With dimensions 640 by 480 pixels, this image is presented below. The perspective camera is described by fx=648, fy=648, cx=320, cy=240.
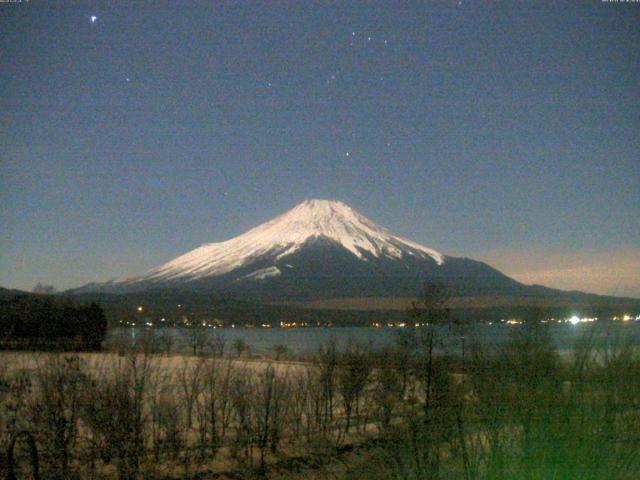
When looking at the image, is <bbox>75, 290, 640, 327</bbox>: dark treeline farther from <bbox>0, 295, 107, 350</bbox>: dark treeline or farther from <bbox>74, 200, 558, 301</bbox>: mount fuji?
<bbox>0, 295, 107, 350</bbox>: dark treeline

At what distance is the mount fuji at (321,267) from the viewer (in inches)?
5581

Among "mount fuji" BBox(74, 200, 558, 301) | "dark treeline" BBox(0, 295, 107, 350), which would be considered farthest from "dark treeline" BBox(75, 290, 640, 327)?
"dark treeline" BBox(0, 295, 107, 350)

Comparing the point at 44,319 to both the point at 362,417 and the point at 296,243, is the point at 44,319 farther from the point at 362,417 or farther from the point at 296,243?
the point at 296,243

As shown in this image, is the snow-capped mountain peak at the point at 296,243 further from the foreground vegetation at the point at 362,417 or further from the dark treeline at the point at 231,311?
the foreground vegetation at the point at 362,417

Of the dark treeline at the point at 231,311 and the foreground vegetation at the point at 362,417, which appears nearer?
the foreground vegetation at the point at 362,417

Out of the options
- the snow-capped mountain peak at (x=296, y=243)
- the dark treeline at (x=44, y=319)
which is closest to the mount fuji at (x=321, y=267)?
the snow-capped mountain peak at (x=296, y=243)

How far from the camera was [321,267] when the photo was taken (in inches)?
6127

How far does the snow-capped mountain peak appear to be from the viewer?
152 m

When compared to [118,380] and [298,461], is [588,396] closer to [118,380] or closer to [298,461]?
[118,380]

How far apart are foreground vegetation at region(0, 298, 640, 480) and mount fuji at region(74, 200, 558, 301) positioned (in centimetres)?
11642

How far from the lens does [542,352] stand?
18.6 ft

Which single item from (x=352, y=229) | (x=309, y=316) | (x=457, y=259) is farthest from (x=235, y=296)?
(x=457, y=259)

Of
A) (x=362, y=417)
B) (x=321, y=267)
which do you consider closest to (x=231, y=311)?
(x=321, y=267)

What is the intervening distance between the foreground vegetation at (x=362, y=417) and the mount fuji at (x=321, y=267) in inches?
4583
